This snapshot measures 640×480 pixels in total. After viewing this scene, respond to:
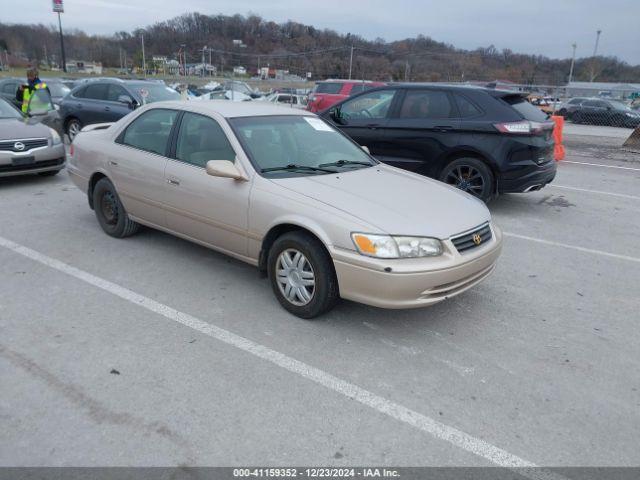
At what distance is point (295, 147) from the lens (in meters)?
4.61

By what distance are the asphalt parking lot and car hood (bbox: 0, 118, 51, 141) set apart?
322 cm

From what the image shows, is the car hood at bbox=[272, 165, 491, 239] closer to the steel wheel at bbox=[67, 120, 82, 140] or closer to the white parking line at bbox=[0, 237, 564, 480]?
the white parking line at bbox=[0, 237, 564, 480]

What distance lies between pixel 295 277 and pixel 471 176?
13.7ft

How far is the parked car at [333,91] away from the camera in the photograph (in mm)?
15516

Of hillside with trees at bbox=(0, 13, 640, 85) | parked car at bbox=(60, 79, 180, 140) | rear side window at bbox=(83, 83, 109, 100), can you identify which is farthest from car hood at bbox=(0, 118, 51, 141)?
hillside with trees at bbox=(0, 13, 640, 85)

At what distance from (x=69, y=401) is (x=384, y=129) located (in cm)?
596

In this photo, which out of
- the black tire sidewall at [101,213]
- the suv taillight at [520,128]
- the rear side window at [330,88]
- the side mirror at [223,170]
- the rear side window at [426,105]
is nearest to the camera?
the side mirror at [223,170]

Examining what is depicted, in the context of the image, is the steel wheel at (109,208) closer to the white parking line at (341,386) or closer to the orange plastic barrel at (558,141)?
the white parking line at (341,386)

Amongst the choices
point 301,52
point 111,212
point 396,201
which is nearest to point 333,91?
point 111,212

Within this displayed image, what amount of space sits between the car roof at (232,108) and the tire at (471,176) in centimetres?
287

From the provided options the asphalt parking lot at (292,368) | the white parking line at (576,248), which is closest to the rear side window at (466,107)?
the white parking line at (576,248)

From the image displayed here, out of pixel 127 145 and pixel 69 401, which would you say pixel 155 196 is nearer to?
pixel 127 145

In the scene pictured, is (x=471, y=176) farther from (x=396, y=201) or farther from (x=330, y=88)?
(x=330, y=88)

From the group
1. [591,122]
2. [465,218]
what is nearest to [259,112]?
[465,218]
